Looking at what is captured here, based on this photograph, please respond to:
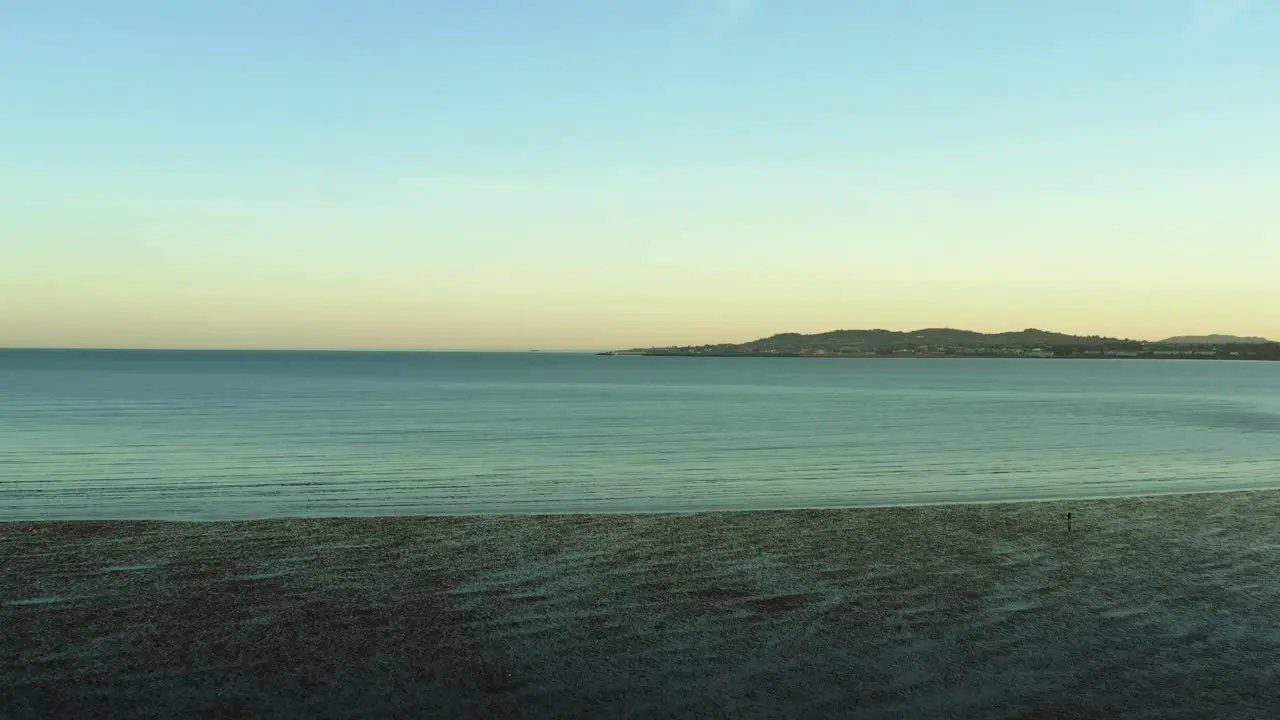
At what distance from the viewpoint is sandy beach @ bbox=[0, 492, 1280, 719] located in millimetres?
8258

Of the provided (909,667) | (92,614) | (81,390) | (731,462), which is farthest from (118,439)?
(81,390)

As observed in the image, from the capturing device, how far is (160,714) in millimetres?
7781

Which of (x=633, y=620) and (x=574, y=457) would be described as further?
(x=574, y=457)

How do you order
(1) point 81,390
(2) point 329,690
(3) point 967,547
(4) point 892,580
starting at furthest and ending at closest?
(1) point 81,390 → (3) point 967,547 → (4) point 892,580 → (2) point 329,690

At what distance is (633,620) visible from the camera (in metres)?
10.5

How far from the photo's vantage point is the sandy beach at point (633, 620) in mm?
8258

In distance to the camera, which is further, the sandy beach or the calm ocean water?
the calm ocean water

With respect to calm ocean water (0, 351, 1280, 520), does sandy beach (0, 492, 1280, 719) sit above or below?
above

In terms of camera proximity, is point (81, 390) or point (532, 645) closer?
point (532, 645)

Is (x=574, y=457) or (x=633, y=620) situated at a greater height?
(x=633, y=620)

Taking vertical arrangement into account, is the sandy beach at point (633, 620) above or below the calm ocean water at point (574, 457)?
above

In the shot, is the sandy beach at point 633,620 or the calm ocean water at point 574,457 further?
the calm ocean water at point 574,457

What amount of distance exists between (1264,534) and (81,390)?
81207 mm

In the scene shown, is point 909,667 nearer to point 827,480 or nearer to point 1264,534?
point 1264,534
